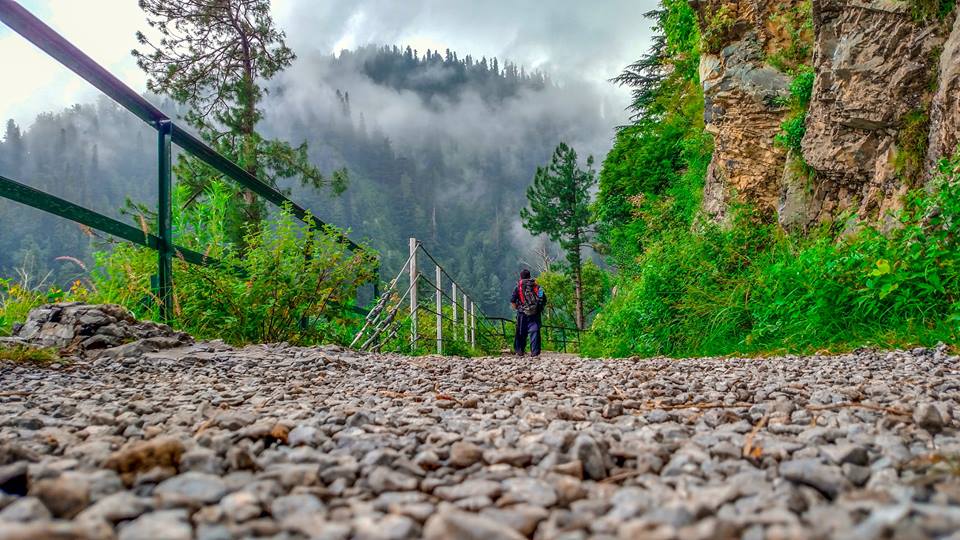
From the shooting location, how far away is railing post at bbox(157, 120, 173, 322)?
134 inches

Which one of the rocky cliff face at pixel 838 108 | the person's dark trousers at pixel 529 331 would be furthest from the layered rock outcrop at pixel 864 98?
the person's dark trousers at pixel 529 331

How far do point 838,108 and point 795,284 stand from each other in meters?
2.58

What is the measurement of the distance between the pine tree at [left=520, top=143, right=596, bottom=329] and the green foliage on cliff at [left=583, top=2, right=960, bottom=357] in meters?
16.6

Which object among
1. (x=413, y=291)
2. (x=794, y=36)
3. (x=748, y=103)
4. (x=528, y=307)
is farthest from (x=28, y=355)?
(x=794, y=36)

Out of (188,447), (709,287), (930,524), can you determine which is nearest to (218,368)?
(188,447)

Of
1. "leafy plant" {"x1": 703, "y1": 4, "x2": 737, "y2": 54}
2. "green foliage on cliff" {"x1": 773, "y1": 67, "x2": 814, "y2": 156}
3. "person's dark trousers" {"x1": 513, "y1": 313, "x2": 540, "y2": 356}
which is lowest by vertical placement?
"person's dark trousers" {"x1": 513, "y1": 313, "x2": 540, "y2": 356}

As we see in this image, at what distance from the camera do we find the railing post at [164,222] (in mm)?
3398

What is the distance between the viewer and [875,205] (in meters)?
5.45

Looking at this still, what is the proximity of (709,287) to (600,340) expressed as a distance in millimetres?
2235

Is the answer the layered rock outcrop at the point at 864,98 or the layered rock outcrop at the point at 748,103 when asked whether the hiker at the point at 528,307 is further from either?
the layered rock outcrop at the point at 864,98

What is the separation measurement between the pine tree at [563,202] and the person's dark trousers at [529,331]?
61.1 feet

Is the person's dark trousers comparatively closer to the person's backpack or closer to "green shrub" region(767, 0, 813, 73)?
the person's backpack

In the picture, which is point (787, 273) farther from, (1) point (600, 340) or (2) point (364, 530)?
(2) point (364, 530)

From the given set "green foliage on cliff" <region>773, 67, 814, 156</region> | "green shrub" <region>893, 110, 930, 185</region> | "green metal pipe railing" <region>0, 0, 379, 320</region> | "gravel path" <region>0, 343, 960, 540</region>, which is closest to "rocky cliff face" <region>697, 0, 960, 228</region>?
"green shrub" <region>893, 110, 930, 185</region>
